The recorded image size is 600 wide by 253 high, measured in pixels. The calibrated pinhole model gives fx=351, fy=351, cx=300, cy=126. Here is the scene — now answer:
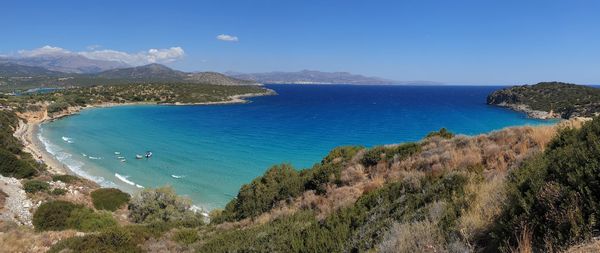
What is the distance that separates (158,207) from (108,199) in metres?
6.35

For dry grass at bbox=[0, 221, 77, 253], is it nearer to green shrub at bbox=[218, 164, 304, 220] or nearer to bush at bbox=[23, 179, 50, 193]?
green shrub at bbox=[218, 164, 304, 220]

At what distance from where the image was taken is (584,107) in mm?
78562

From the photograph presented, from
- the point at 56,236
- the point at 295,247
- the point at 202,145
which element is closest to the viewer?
the point at 295,247

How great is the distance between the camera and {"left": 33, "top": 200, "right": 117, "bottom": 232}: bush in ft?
53.5

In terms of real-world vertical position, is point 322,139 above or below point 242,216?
below

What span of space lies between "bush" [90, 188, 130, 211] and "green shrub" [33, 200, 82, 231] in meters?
4.84

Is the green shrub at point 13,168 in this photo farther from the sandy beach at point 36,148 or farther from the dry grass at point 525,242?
the dry grass at point 525,242

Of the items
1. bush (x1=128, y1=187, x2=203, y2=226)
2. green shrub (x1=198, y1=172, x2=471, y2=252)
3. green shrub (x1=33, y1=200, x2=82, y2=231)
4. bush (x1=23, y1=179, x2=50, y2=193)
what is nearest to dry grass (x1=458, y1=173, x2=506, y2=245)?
green shrub (x1=198, y1=172, x2=471, y2=252)

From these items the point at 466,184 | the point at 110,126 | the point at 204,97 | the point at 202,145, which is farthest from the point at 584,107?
the point at 204,97

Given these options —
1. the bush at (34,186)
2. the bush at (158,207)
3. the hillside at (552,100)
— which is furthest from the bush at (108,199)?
the hillside at (552,100)

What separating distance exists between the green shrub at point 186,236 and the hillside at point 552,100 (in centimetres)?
8579

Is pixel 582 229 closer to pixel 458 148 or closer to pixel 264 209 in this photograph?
pixel 458 148

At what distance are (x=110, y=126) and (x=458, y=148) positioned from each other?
7069 centimetres

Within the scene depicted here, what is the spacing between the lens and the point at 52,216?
17141mm
